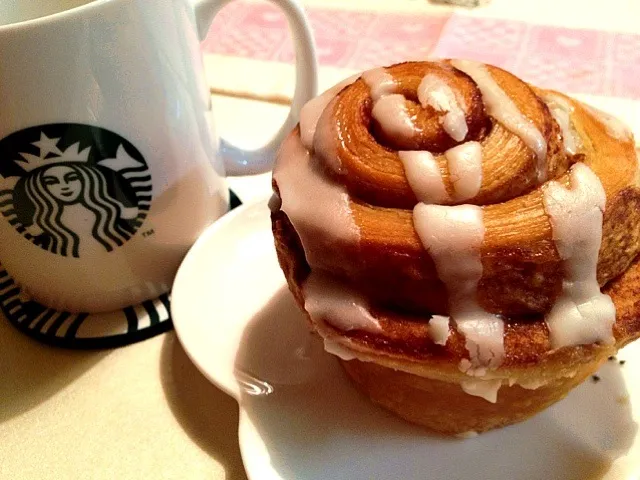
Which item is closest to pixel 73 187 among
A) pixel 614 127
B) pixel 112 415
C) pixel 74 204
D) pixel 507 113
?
pixel 74 204

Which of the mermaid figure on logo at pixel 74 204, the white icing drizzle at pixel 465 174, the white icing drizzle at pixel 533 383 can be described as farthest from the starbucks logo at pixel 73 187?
the white icing drizzle at pixel 533 383

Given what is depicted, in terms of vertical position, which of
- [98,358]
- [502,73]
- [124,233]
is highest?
[502,73]

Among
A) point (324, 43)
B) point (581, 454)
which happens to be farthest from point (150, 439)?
point (324, 43)

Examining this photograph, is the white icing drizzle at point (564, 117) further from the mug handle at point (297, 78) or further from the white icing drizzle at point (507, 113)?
the mug handle at point (297, 78)

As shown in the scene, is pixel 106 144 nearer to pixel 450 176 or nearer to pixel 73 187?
pixel 73 187

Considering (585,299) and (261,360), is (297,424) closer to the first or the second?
(261,360)

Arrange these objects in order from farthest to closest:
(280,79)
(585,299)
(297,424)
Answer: (280,79), (297,424), (585,299)
